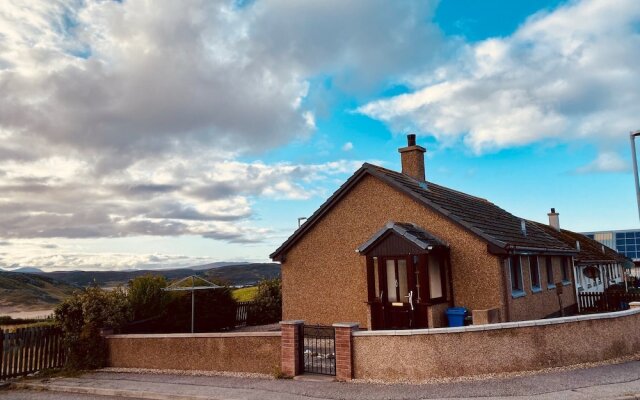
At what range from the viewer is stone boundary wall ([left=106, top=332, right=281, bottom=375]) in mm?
11609

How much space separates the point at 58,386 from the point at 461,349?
987 centimetres

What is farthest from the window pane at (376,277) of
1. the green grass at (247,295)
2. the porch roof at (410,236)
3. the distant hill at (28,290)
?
the distant hill at (28,290)

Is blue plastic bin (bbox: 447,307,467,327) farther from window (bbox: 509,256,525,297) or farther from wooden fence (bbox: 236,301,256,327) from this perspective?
wooden fence (bbox: 236,301,256,327)

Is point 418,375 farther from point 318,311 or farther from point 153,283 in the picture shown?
point 153,283

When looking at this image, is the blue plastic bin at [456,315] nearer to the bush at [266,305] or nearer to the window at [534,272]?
the window at [534,272]

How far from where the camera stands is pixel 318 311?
57.3ft

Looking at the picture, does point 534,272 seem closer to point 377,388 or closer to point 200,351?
point 377,388

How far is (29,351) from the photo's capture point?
13.4m

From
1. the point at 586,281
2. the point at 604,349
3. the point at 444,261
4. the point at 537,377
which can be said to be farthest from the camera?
the point at 586,281

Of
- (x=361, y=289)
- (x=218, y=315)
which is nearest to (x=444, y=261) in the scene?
(x=361, y=289)

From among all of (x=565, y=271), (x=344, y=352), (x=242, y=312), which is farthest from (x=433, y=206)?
(x=242, y=312)

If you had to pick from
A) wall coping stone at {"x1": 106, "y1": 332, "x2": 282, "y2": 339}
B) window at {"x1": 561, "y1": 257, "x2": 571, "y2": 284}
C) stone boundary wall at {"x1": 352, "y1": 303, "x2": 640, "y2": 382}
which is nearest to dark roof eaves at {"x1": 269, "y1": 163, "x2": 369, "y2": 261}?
wall coping stone at {"x1": 106, "y1": 332, "x2": 282, "y2": 339}

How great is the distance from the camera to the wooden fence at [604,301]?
2130 cm

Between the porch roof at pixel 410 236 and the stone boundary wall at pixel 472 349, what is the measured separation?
4.23 metres
